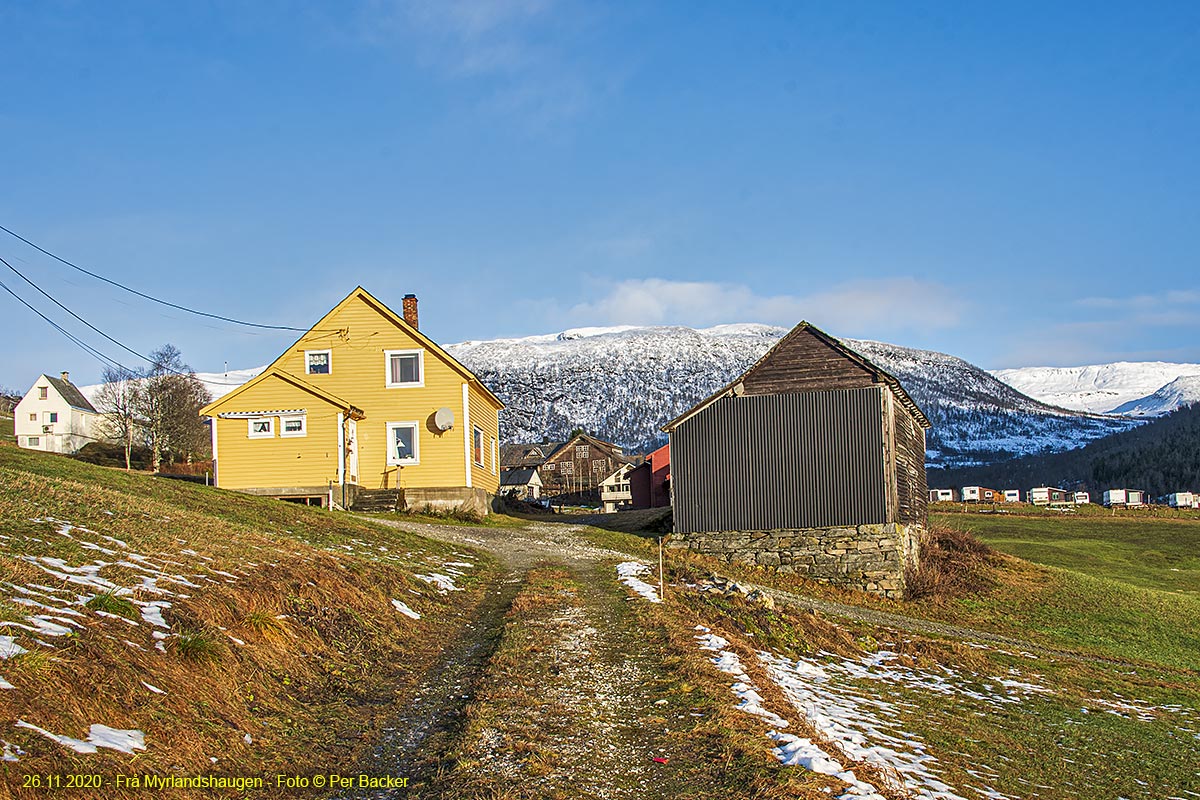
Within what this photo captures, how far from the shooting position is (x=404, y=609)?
46.6 feet

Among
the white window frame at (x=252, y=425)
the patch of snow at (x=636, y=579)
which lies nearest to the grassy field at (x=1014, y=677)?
the patch of snow at (x=636, y=579)

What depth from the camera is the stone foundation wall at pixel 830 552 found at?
27875 mm

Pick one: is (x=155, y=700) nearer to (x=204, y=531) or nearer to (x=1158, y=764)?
(x=204, y=531)

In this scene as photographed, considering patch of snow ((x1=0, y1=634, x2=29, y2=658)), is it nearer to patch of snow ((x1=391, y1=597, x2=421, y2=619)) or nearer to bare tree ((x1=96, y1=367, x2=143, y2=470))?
patch of snow ((x1=391, y1=597, x2=421, y2=619))

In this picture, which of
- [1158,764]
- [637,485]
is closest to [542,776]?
[1158,764]

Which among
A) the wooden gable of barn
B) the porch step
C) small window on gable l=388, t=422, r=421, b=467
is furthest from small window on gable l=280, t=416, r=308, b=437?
the wooden gable of barn

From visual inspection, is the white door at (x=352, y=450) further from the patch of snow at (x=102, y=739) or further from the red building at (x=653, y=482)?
the patch of snow at (x=102, y=739)

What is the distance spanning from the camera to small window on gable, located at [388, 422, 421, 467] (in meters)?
35.0

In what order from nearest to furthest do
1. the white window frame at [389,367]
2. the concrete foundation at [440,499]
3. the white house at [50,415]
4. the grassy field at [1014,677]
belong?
the grassy field at [1014,677] → the concrete foundation at [440,499] → the white window frame at [389,367] → the white house at [50,415]

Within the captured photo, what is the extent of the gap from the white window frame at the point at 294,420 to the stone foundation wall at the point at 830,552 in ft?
46.0

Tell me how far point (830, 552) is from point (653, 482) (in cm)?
2279

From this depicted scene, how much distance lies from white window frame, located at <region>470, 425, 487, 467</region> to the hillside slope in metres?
92.8

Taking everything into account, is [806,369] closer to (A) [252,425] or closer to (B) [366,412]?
(B) [366,412]

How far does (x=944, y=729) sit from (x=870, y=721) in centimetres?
114
